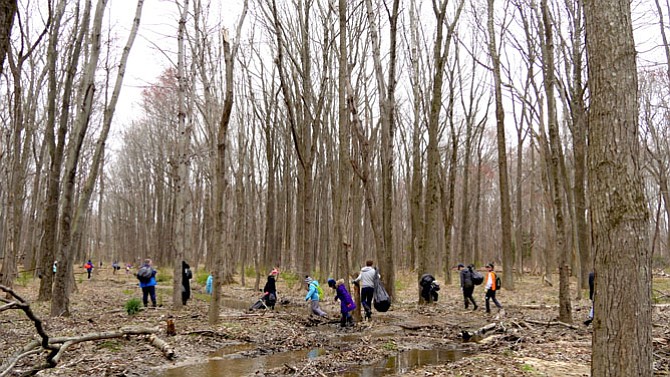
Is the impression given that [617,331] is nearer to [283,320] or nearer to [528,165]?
[283,320]

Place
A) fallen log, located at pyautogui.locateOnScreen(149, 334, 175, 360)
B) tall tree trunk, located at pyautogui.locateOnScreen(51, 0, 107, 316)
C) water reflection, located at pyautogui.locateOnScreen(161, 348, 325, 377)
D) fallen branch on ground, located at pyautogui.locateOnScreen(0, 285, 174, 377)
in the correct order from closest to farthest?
fallen branch on ground, located at pyautogui.locateOnScreen(0, 285, 174, 377) < water reflection, located at pyautogui.locateOnScreen(161, 348, 325, 377) < fallen log, located at pyautogui.locateOnScreen(149, 334, 175, 360) < tall tree trunk, located at pyautogui.locateOnScreen(51, 0, 107, 316)

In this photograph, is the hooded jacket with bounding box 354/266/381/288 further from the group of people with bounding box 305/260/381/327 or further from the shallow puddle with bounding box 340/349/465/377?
the shallow puddle with bounding box 340/349/465/377

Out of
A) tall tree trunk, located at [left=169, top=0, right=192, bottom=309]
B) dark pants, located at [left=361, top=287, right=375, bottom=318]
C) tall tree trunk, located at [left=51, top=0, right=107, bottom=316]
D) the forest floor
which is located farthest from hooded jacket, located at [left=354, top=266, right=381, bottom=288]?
tall tree trunk, located at [left=51, top=0, right=107, bottom=316]

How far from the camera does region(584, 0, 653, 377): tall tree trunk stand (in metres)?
4.29

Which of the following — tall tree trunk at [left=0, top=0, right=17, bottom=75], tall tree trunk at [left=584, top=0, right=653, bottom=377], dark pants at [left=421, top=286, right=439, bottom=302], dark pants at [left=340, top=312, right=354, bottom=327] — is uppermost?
tall tree trunk at [left=0, top=0, right=17, bottom=75]

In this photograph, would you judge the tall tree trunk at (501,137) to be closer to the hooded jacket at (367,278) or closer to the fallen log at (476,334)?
the hooded jacket at (367,278)

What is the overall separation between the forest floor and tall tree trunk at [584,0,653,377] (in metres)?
2.92

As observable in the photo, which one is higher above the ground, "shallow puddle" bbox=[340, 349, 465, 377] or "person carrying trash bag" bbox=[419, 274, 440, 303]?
"person carrying trash bag" bbox=[419, 274, 440, 303]

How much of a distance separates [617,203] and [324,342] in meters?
7.37

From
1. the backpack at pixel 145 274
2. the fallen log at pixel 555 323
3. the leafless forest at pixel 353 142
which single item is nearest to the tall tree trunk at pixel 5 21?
the leafless forest at pixel 353 142

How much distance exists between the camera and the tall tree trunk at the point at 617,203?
4.29m

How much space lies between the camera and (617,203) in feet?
14.4

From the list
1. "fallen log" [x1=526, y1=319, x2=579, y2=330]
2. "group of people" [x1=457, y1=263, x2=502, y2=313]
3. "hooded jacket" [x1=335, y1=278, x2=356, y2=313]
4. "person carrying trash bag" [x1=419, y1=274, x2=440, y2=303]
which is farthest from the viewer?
"person carrying trash bag" [x1=419, y1=274, x2=440, y2=303]

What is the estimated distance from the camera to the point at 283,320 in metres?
12.9
